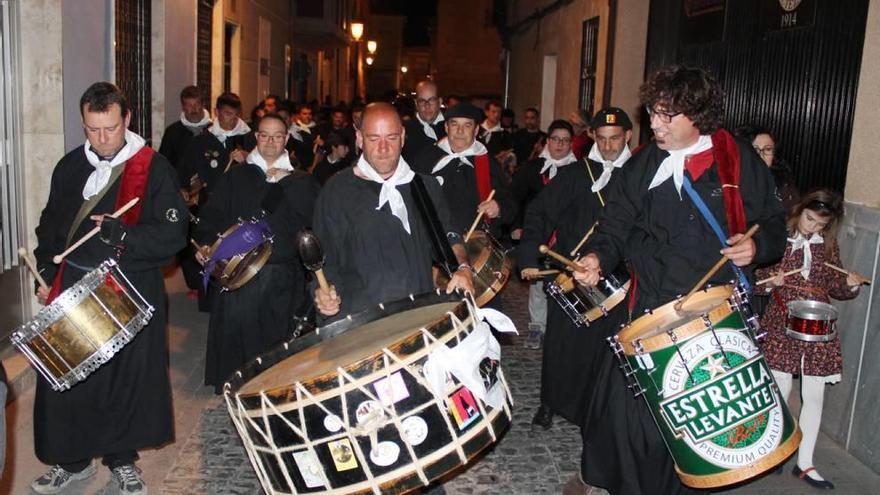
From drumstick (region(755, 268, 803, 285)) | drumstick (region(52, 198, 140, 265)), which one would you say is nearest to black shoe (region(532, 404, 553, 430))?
drumstick (region(755, 268, 803, 285))

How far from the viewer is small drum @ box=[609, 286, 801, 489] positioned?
12.2 feet

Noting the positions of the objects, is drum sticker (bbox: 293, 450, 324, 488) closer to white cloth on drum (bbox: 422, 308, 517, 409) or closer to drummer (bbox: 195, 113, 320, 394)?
white cloth on drum (bbox: 422, 308, 517, 409)

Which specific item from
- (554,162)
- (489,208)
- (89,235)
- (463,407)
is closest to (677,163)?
(463,407)

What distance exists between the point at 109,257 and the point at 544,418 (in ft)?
9.97

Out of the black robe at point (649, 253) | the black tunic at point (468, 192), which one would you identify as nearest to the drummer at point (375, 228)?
the black robe at point (649, 253)

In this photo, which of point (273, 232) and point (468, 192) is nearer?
point (273, 232)

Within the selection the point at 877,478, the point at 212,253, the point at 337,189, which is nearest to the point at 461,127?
the point at 212,253

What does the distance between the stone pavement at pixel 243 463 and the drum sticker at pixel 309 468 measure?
5.89 ft

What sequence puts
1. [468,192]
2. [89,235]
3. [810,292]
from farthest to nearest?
[468,192]
[810,292]
[89,235]

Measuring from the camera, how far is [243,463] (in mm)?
5512

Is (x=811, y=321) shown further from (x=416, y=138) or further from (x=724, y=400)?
(x=416, y=138)

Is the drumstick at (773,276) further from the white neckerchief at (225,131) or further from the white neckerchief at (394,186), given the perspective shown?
the white neckerchief at (225,131)

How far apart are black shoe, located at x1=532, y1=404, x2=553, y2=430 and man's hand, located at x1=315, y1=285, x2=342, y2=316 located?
252 cm

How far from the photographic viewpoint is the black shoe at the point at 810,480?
542 centimetres
